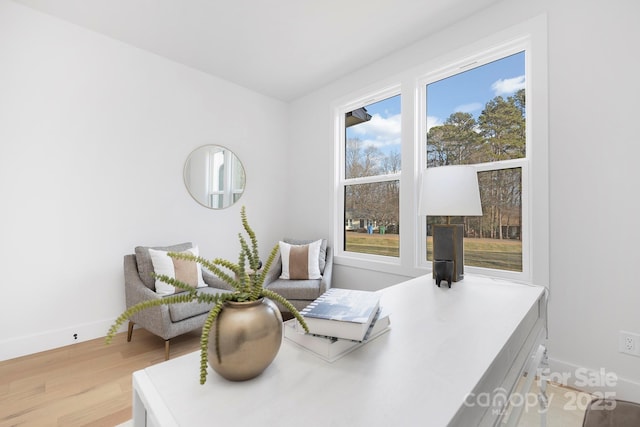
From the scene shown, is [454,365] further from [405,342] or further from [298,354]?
[298,354]

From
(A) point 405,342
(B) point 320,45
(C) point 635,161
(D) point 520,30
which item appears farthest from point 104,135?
(C) point 635,161

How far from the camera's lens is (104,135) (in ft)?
8.63

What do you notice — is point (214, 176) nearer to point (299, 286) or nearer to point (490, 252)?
point (299, 286)

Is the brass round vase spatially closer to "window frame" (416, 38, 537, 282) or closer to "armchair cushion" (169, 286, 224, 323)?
"armchair cushion" (169, 286, 224, 323)

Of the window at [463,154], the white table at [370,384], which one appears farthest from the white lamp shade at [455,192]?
the window at [463,154]

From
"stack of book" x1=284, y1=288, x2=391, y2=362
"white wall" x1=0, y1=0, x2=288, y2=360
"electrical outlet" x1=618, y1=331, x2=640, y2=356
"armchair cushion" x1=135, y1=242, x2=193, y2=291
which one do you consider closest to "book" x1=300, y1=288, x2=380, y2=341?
"stack of book" x1=284, y1=288, x2=391, y2=362

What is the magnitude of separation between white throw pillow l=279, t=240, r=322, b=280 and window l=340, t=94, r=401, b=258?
50 centimetres

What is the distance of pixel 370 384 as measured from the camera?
0.59 metres

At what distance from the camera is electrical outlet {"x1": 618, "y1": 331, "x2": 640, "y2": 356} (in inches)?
64.9

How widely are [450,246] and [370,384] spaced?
1.09m

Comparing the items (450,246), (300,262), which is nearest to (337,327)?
(450,246)

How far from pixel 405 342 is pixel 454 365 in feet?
0.46

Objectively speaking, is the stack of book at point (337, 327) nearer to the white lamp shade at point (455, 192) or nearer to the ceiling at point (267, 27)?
the white lamp shade at point (455, 192)

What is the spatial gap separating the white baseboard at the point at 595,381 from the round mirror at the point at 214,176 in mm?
3351
